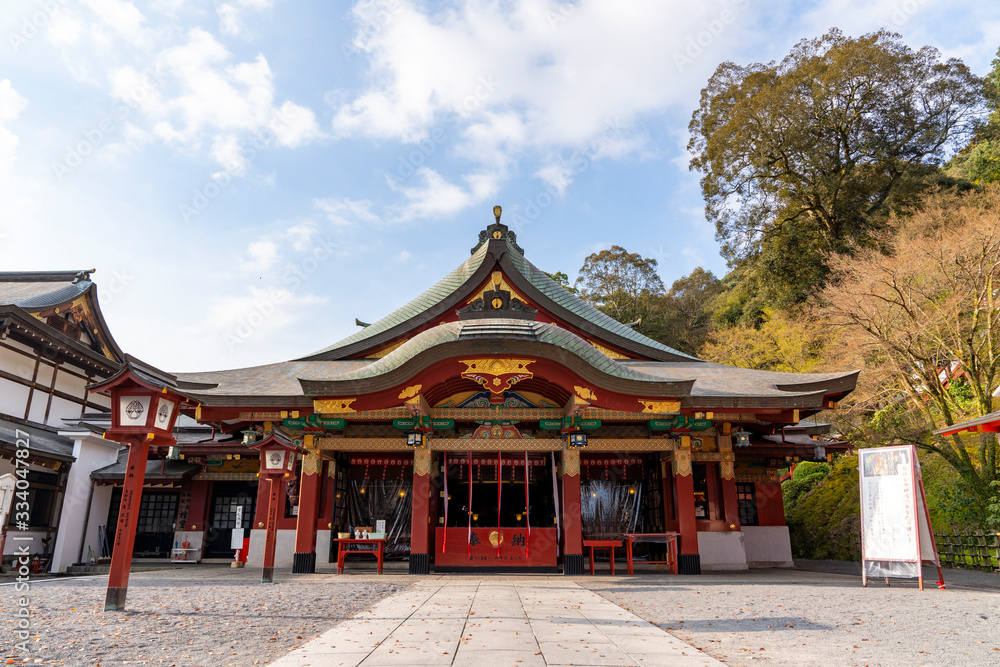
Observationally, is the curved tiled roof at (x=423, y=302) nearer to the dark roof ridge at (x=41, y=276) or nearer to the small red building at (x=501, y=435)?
the small red building at (x=501, y=435)

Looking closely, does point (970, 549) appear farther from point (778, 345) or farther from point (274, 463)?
point (274, 463)

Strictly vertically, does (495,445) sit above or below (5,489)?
above

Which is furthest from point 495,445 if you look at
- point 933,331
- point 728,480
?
point 933,331

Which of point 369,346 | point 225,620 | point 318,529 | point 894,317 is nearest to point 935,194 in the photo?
point 894,317

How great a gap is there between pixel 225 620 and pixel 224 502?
13010mm

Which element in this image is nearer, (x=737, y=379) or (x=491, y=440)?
(x=491, y=440)

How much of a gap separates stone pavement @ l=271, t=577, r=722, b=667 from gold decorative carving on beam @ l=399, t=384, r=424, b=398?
14.5ft

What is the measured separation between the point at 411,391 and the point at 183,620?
238 inches

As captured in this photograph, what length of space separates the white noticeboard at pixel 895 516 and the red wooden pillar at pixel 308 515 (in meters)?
10.4

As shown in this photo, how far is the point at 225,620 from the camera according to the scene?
607 cm

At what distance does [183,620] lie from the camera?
606 cm

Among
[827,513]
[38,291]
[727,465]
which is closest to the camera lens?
[727,465]

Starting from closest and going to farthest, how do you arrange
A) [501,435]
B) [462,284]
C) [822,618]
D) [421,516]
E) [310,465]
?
[822,618]
[421,516]
[310,465]
[501,435]
[462,284]

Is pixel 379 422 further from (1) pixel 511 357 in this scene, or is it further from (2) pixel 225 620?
(2) pixel 225 620
